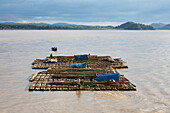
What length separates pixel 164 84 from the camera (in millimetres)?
26406

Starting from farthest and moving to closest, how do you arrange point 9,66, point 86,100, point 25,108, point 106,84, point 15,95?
point 9,66 → point 106,84 → point 15,95 → point 86,100 → point 25,108

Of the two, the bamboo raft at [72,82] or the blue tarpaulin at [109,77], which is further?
the blue tarpaulin at [109,77]

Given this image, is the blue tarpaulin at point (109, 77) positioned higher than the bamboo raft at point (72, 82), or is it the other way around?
the blue tarpaulin at point (109, 77)

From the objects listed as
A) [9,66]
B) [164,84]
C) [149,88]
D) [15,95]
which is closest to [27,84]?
[15,95]

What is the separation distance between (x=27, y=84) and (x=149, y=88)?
582 inches

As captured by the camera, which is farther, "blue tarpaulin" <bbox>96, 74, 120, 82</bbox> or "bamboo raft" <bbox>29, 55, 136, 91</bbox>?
"blue tarpaulin" <bbox>96, 74, 120, 82</bbox>

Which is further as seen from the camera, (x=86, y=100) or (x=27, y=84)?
(x=27, y=84)

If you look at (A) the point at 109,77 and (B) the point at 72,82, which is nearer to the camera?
(B) the point at 72,82

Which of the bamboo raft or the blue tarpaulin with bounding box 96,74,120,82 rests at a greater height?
the blue tarpaulin with bounding box 96,74,120,82

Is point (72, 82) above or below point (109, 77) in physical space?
below

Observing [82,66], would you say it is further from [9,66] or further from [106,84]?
[9,66]

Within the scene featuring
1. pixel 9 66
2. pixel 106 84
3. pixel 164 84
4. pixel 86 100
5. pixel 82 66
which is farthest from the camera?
pixel 9 66

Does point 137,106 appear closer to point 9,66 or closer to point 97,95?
point 97,95

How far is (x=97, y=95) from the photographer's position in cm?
2205
